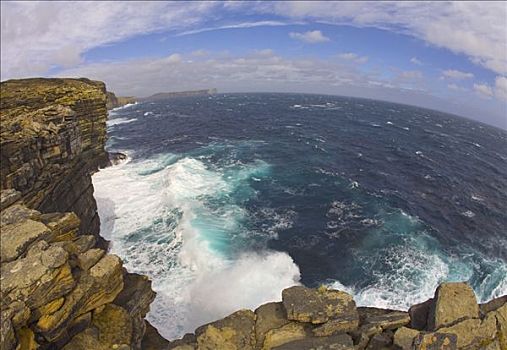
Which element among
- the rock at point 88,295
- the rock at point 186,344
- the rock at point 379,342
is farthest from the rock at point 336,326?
the rock at point 88,295

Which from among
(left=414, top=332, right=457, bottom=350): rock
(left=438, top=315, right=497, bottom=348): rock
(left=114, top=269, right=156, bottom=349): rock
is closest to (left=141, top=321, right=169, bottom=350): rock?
(left=114, top=269, right=156, bottom=349): rock

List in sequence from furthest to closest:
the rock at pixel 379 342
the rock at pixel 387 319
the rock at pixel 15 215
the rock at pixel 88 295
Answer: the rock at pixel 15 215 < the rock at pixel 387 319 < the rock at pixel 88 295 < the rock at pixel 379 342

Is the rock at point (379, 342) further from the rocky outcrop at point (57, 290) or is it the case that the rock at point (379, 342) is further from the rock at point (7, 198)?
the rock at point (7, 198)

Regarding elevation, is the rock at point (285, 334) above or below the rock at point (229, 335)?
above

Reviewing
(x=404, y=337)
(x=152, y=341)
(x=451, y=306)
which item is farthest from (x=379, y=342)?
(x=152, y=341)

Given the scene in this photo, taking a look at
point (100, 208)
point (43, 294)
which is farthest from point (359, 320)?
point (100, 208)

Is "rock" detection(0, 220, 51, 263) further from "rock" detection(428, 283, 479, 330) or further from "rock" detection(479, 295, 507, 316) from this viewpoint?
"rock" detection(479, 295, 507, 316)

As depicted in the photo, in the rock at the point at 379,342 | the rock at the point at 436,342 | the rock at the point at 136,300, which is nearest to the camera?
the rock at the point at 436,342

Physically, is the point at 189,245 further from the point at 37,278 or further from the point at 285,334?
the point at 285,334
